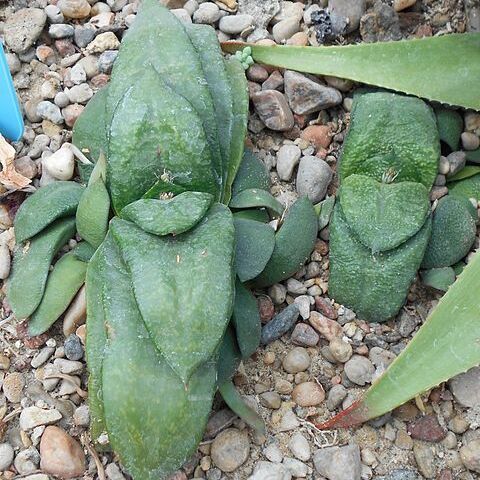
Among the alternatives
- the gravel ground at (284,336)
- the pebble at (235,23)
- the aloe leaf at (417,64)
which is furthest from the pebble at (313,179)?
the pebble at (235,23)

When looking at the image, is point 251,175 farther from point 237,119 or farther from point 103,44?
point 103,44

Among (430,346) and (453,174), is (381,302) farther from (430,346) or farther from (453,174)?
(453,174)

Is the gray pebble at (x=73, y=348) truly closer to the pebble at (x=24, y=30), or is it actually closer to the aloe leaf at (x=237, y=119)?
the aloe leaf at (x=237, y=119)

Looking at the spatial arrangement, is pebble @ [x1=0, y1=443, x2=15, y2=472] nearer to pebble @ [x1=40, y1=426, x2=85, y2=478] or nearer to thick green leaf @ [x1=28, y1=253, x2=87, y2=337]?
pebble @ [x1=40, y1=426, x2=85, y2=478]

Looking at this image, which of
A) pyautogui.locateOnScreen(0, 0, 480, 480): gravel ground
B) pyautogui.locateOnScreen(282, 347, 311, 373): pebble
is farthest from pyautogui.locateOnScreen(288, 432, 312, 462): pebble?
pyautogui.locateOnScreen(282, 347, 311, 373): pebble

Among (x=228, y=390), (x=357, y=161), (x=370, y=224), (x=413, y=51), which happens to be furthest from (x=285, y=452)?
(x=413, y=51)

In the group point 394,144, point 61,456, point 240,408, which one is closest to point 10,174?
point 61,456
